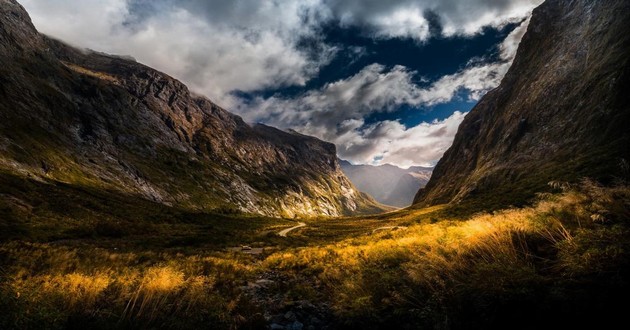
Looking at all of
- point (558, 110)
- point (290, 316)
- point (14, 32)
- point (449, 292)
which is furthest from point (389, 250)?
point (14, 32)

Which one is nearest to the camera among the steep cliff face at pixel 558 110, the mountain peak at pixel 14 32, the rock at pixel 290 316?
the rock at pixel 290 316

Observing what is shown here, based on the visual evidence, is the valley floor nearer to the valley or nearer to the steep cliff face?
the valley

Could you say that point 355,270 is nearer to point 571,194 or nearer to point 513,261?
point 513,261

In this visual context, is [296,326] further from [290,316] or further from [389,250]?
[389,250]

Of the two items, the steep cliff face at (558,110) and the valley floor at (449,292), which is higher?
the steep cliff face at (558,110)

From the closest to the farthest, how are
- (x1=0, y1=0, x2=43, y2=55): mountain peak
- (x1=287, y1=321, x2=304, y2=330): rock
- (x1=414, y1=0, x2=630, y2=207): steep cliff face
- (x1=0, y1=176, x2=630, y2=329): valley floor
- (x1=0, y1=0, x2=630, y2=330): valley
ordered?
1. (x1=0, y1=176, x2=630, y2=329): valley floor
2. (x1=0, y1=0, x2=630, y2=330): valley
3. (x1=287, y1=321, x2=304, y2=330): rock
4. (x1=414, y1=0, x2=630, y2=207): steep cliff face
5. (x1=0, y1=0, x2=43, y2=55): mountain peak

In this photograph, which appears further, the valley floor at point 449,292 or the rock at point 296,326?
the rock at point 296,326

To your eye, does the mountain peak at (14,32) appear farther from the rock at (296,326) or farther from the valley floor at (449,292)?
the rock at (296,326)

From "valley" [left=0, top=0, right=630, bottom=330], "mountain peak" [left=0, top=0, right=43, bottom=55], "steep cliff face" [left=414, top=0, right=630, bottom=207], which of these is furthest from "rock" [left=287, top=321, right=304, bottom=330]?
"mountain peak" [left=0, top=0, right=43, bottom=55]

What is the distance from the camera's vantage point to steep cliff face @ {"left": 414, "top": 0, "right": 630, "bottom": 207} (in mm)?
71562

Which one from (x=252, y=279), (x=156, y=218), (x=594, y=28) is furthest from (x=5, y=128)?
(x=594, y=28)

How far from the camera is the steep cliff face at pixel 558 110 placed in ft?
235

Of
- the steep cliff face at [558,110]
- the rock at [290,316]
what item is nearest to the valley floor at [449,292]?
the rock at [290,316]

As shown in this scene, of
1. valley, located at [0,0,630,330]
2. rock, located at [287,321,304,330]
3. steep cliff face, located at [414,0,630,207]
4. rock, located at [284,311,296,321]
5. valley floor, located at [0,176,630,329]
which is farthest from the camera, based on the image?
steep cliff face, located at [414,0,630,207]
